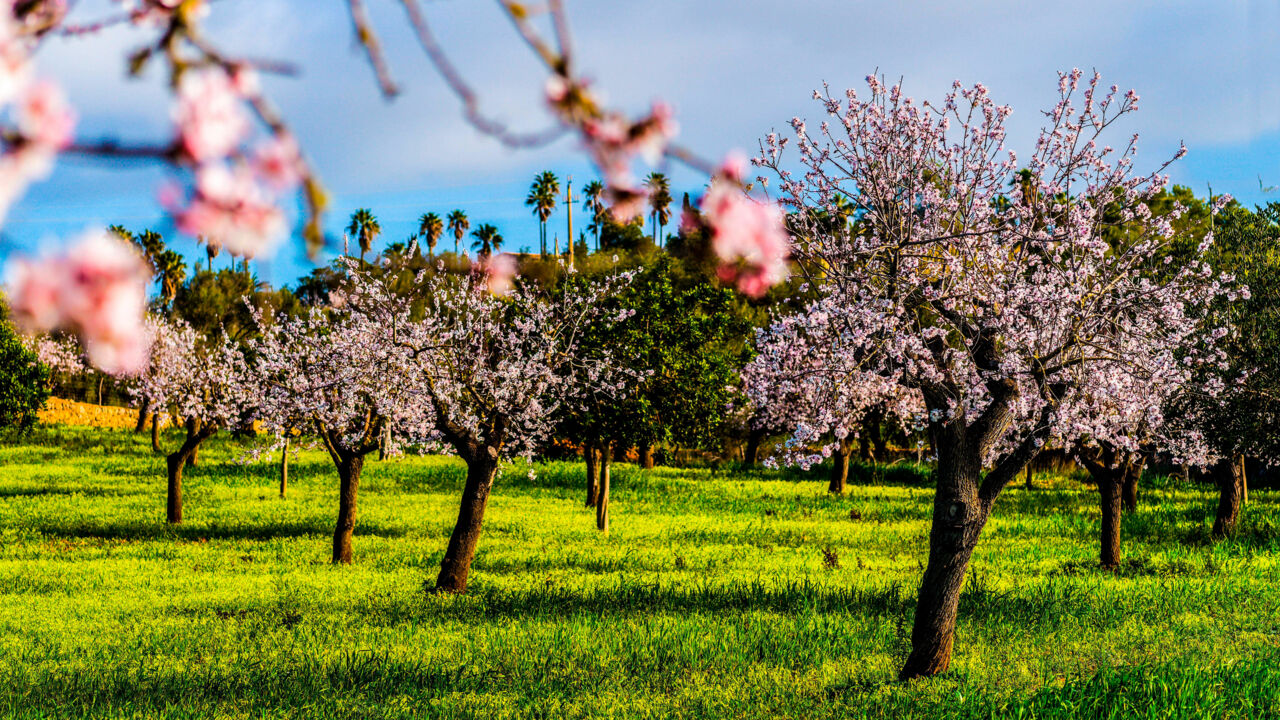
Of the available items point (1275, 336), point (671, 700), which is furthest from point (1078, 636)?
point (1275, 336)

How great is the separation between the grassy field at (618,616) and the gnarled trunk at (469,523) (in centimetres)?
48

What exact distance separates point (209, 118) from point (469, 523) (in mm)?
15109

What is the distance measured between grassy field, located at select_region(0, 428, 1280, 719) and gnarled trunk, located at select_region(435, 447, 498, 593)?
482 mm

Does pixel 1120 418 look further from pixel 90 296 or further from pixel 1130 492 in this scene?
pixel 1130 492

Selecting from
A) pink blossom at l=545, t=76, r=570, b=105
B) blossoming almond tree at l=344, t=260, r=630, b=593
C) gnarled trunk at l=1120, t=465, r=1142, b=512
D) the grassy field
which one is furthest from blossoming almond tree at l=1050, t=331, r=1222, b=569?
pink blossom at l=545, t=76, r=570, b=105

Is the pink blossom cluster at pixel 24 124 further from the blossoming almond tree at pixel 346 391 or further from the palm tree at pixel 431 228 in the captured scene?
the palm tree at pixel 431 228

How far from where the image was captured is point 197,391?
30.5 metres

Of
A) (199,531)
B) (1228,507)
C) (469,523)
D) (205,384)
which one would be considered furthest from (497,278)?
(1228,507)

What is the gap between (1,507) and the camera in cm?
3061

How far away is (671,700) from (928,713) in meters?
2.40

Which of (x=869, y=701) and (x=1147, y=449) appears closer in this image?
(x=869, y=701)

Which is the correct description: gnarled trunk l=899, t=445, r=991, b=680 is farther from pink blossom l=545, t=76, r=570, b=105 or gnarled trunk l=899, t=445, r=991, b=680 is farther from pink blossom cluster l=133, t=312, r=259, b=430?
pink blossom cluster l=133, t=312, r=259, b=430

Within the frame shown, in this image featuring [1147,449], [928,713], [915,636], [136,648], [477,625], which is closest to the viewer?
[928,713]

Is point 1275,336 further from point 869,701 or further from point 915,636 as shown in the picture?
point 869,701
